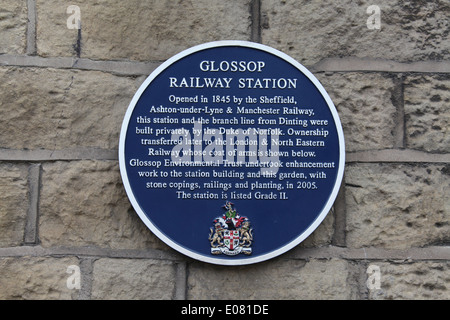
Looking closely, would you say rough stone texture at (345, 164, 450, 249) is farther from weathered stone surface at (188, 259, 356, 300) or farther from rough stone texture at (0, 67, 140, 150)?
rough stone texture at (0, 67, 140, 150)

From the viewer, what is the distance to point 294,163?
2.22 metres

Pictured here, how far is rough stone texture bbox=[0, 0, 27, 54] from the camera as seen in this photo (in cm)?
231

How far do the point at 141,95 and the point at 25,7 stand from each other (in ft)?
2.09

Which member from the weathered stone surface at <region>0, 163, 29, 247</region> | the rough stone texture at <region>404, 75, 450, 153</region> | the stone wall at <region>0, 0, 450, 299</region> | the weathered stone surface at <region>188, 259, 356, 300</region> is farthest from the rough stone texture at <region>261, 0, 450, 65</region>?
the weathered stone surface at <region>0, 163, 29, 247</region>

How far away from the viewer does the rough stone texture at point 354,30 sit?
7.62 ft

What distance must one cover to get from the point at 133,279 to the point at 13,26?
118 centimetres

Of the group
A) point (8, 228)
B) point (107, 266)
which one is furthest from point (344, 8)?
A: point (8, 228)

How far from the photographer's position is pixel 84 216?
7.36 ft

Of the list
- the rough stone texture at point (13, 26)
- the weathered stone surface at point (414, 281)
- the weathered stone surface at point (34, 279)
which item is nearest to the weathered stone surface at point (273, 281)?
the weathered stone surface at point (414, 281)

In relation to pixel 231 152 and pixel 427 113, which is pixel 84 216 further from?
pixel 427 113

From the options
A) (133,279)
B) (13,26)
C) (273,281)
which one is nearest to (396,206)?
(273,281)

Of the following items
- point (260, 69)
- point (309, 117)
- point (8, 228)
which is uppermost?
point (260, 69)

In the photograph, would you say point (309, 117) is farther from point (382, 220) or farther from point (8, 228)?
point (8, 228)

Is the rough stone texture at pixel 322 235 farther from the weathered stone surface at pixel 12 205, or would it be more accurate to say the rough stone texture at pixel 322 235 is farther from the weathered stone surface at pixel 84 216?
the weathered stone surface at pixel 12 205
